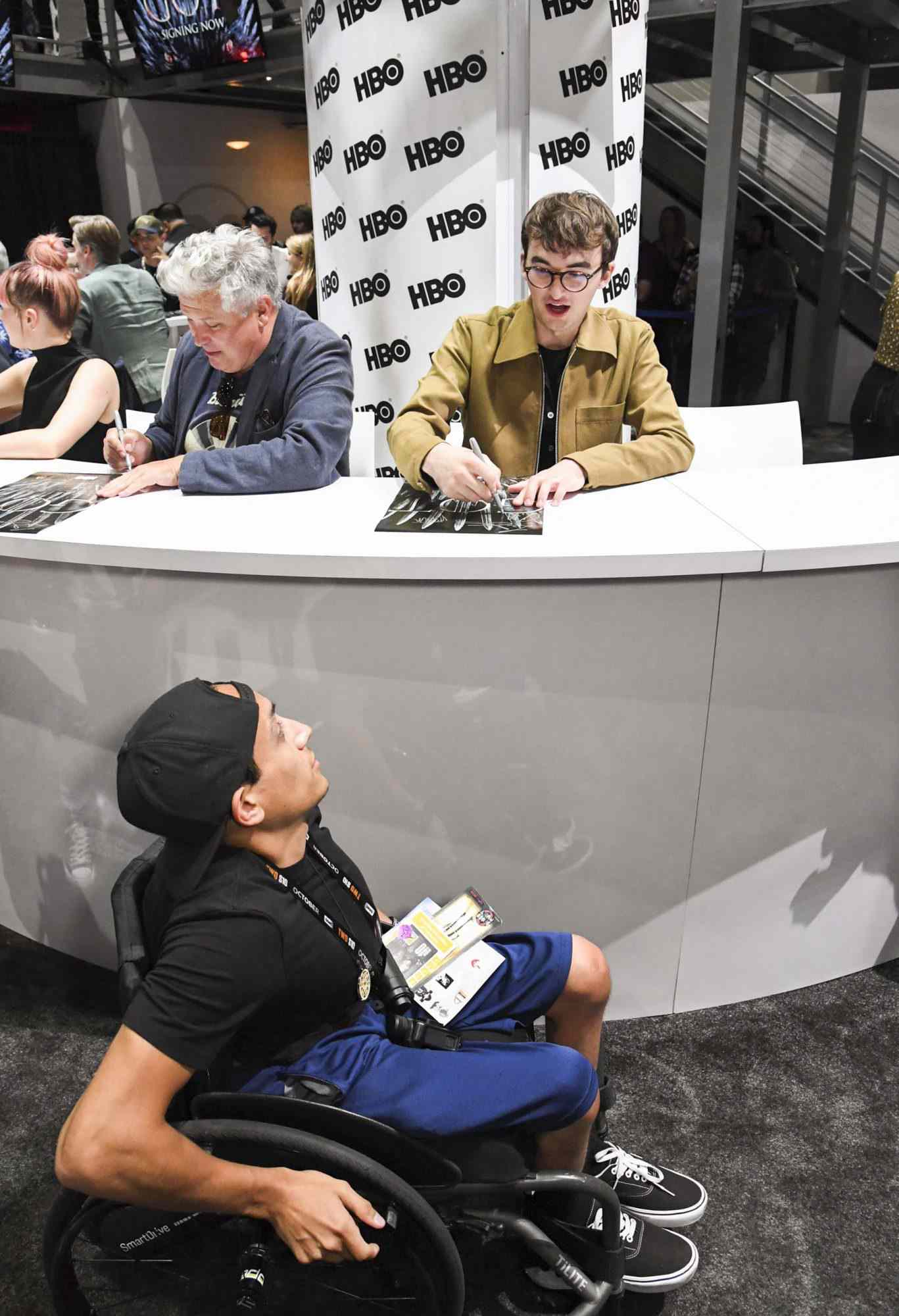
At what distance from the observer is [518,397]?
2.33 meters

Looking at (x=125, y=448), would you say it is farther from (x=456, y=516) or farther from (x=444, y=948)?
(x=444, y=948)

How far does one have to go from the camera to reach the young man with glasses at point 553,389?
1.99 meters

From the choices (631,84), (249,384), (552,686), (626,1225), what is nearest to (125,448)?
(249,384)

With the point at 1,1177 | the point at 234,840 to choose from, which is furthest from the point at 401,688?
the point at 1,1177

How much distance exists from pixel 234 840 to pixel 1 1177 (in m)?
1.02

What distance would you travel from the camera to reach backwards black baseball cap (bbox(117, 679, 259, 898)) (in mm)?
1185

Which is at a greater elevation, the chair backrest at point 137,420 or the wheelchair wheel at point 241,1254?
the chair backrest at point 137,420

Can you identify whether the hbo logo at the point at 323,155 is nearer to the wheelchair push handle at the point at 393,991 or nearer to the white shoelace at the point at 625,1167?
the wheelchair push handle at the point at 393,991

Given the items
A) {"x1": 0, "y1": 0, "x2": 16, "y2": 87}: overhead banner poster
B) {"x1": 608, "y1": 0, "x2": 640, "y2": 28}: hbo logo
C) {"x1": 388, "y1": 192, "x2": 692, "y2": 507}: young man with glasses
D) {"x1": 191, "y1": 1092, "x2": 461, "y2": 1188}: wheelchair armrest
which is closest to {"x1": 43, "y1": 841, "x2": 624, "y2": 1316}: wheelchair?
{"x1": 191, "y1": 1092, "x2": 461, "y2": 1188}: wheelchair armrest

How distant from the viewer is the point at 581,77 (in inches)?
119

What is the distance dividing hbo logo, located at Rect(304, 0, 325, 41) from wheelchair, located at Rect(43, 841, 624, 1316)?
2713mm

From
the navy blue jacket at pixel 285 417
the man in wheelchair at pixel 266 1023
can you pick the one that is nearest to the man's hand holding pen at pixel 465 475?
the navy blue jacket at pixel 285 417

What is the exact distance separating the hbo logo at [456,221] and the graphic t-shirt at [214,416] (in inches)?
45.6

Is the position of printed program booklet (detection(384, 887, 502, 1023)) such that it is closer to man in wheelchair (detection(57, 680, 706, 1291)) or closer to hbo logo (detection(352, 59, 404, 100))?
man in wheelchair (detection(57, 680, 706, 1291))
